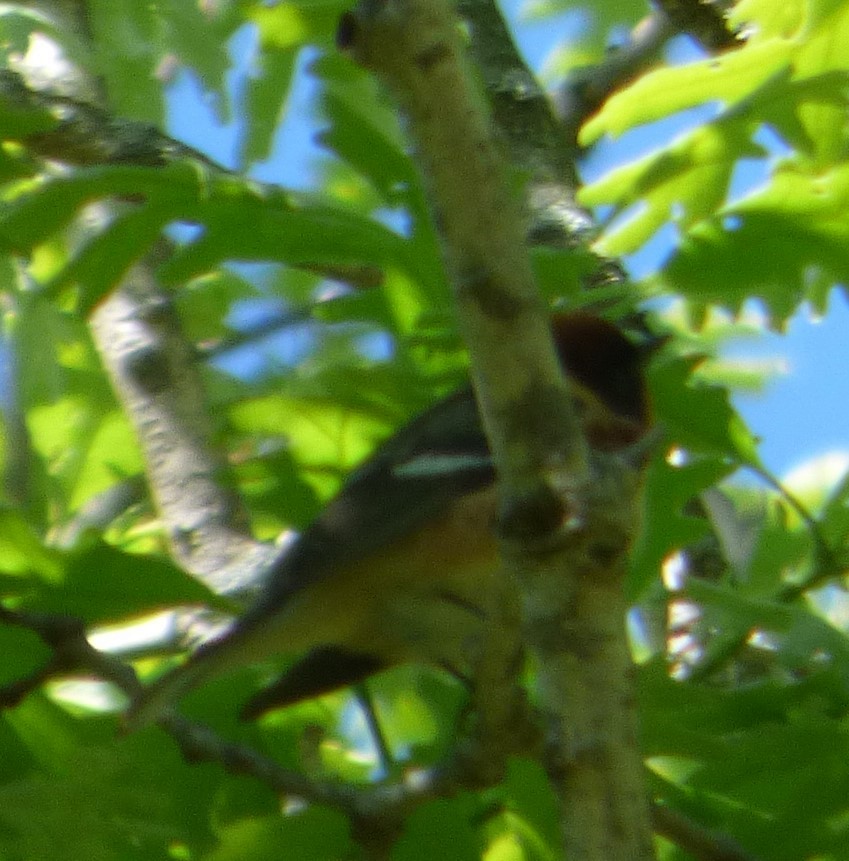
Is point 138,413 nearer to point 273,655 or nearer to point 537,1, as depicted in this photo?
point 273,655

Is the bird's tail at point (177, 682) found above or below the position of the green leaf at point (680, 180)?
below

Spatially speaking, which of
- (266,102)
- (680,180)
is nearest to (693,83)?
(680,180)

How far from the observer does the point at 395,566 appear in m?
2.51

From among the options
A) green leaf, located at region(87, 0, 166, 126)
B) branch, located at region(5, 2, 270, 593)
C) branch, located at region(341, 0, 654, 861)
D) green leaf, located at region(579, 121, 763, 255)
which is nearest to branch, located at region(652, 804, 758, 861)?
branch, located at region(341, 0, 654, 861)

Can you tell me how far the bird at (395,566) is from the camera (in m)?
2.35

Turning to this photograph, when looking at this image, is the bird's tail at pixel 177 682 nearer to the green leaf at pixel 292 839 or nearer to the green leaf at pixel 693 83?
the green leaf at pixel 292 839

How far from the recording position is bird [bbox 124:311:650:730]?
2.35 m

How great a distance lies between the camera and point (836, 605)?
3484 mm

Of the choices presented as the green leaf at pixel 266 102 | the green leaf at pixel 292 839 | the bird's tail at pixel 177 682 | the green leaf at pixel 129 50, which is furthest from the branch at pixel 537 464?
the green leaf at pixel 129 50

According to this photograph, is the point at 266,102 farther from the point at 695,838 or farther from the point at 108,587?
the point at 695,838

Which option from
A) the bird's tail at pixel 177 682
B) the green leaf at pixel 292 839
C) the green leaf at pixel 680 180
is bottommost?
the green leaf at pixel 292 839

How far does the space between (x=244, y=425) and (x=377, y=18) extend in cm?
103

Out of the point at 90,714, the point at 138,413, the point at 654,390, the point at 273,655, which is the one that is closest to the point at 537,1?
the point at 138,413

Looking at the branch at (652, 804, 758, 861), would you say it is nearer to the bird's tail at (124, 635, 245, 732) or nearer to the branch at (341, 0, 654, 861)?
the branch at (341, 0, 654, 861)
